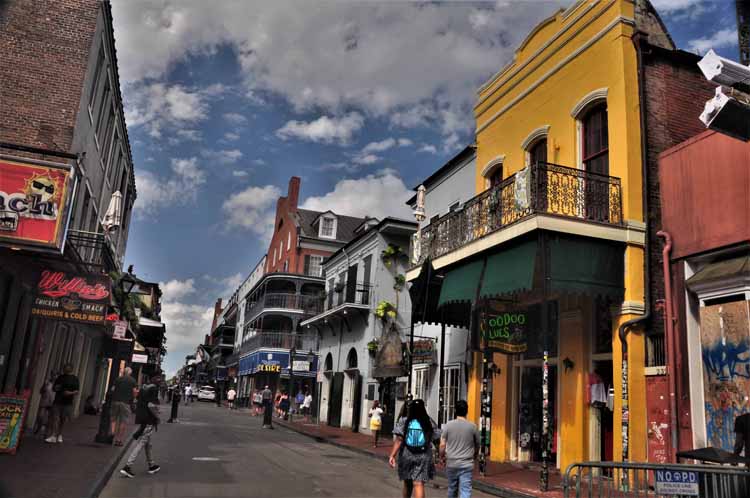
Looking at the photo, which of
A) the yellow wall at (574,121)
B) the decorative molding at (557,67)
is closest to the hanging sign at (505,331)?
the yellow wall at (574,121)

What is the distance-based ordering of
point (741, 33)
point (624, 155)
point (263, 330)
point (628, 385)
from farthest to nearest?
point (263, 330), point (624, 155), point (628, 385), point (741, 33)

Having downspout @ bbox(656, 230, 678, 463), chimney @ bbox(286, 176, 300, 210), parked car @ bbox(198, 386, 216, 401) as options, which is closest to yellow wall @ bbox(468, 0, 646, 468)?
downspout @ bbox(656, 230, 678, 463)

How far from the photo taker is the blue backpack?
8.16 metres

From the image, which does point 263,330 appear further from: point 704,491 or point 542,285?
point 704,491

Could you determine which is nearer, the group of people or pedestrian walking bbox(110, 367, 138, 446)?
the group of people

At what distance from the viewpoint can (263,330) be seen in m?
52.8

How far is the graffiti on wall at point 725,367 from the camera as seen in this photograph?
10.2 m

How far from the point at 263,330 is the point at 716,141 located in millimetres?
45178

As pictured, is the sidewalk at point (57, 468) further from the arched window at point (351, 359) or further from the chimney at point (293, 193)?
the chimney at point (293, 193)

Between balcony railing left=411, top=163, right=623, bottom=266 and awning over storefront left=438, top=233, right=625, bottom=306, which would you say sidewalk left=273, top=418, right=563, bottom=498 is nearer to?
awning over storefront left=438, top=233, right=625, bottom=306

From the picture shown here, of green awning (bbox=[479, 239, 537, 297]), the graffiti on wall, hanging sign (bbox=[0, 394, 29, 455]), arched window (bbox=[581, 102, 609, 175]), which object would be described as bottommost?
hanging sign (bbox=[0, 394, 29, 455])

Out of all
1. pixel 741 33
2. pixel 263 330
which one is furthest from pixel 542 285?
pixel 263 330

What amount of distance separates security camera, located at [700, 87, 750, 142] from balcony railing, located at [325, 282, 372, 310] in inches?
802

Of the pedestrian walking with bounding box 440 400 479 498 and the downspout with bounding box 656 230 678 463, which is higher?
the downspout with bounding box 656 230 678 463
